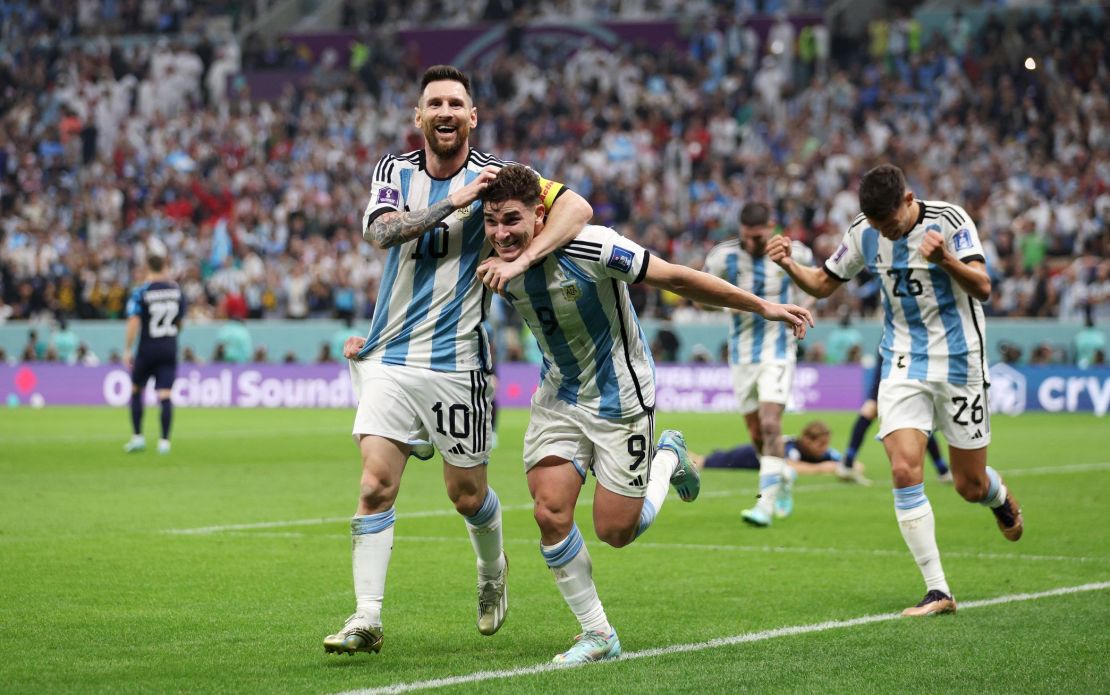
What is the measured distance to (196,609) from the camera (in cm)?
789

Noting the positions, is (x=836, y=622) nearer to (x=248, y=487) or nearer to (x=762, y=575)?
(x=762, y=575)

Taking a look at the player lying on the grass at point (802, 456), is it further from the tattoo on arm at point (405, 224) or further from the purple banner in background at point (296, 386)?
the purple banner in background at point (296, 386)

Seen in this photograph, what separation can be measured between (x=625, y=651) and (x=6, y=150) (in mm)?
37546

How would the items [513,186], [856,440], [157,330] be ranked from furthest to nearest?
[157,330] < [856,440] < [513,186]

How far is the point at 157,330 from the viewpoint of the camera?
18375mm

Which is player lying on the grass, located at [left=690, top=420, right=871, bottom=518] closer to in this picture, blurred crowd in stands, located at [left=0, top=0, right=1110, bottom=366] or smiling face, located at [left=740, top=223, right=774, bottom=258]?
smiling face, located at [left=740, top=223, right=774, bottom=258]

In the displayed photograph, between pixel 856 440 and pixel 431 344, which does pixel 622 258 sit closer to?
pixel 431 344

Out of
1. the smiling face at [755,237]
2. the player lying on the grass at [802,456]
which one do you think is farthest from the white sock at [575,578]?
the player lying on the grass at [802,456]

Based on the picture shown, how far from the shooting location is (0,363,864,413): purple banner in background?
27.5 meters

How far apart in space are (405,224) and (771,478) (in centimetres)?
621

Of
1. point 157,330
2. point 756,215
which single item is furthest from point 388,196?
point 157,330

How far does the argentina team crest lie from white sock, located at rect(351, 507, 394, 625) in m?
1.26

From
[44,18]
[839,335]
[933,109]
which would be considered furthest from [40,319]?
[933,109]

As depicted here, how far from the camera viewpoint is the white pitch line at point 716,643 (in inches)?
238
